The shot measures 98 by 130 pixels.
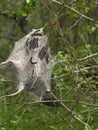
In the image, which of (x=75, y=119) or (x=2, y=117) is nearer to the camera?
(x=75, y=119)

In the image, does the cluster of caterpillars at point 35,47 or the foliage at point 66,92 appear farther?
the foliage at point 66,92

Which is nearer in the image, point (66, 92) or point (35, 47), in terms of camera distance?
point (35, 47)

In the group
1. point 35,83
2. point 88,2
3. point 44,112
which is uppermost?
point 88,2

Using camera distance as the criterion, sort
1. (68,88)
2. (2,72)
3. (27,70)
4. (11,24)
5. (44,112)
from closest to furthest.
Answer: (27,70)
(2,72)
(68,88)
(44,112)
(11,24)

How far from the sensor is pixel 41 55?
354cm

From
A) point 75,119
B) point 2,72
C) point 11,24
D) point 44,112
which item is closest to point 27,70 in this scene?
point 2,72

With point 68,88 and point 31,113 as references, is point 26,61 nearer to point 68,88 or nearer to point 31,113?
point 68,88

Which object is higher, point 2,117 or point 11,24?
point 11,24

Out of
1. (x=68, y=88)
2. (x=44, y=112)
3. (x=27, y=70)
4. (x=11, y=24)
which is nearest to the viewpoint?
(x=27, y=70)

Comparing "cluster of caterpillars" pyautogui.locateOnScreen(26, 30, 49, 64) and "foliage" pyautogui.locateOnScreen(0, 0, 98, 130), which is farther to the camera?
"foliage" pyautogui.locateOnScreen(0, 0, 98, 130)

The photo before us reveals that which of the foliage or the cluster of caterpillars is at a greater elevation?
the cluster of caterpillars

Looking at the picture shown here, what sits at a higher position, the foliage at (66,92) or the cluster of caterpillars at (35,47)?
the cluster of caterpillars at (35,47)

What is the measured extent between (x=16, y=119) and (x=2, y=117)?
0.14 metres

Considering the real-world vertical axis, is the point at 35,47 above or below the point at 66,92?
above
